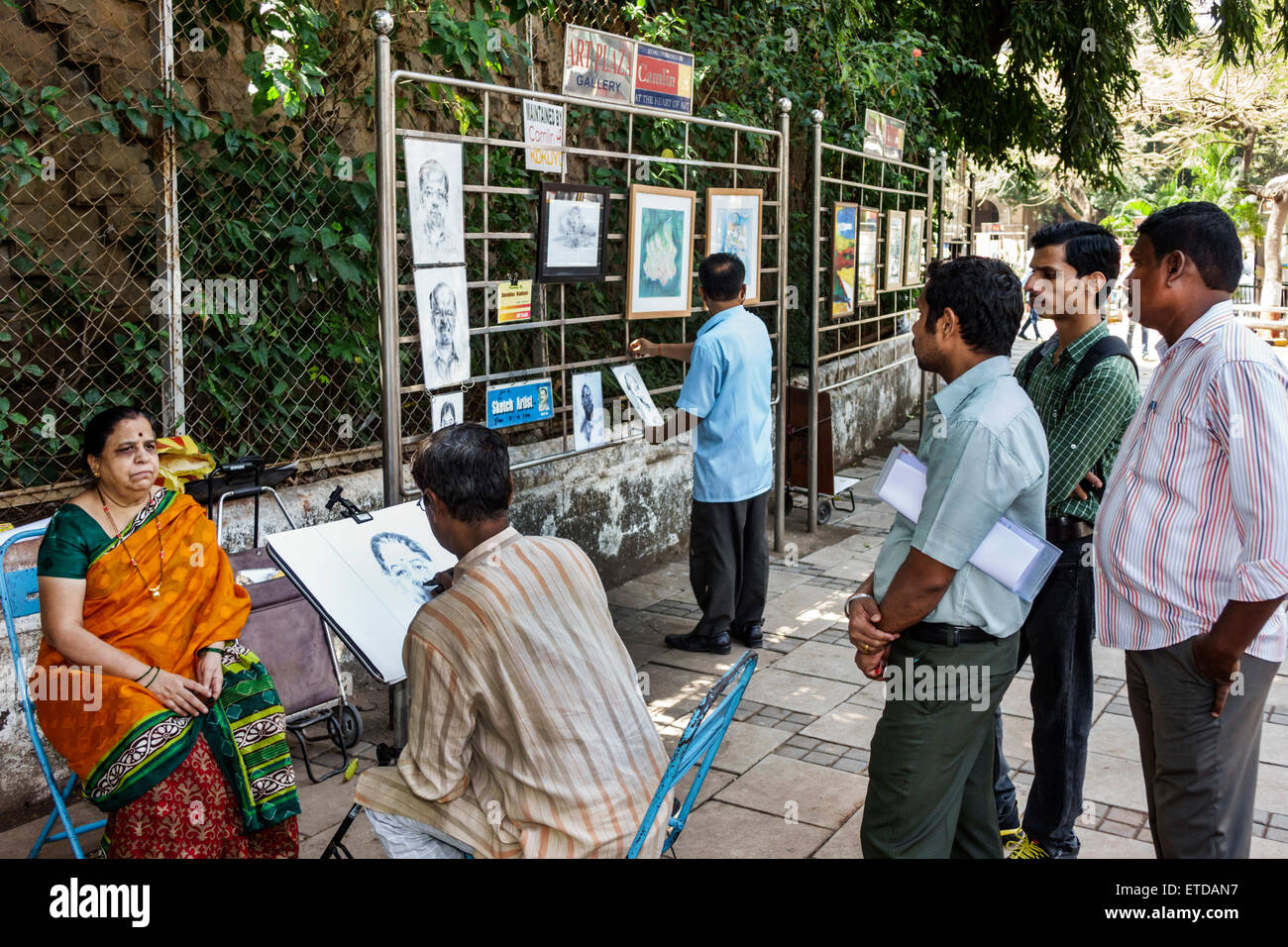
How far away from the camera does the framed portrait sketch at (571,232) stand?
17.0 ft

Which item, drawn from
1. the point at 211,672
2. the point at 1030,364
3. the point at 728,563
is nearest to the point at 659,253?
the point at 728,563

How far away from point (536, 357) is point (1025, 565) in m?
4.09

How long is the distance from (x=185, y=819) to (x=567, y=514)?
3271 millimetres

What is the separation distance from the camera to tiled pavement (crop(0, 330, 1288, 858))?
370 centimetres

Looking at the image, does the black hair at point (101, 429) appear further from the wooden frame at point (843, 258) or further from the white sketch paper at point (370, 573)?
the wooden frame at point (843, 258)

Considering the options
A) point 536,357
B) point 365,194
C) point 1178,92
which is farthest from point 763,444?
point 1178,92

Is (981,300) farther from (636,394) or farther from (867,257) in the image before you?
(867,257)

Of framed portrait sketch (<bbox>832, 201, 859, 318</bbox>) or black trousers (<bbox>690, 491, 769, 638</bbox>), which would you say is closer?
black trousers (<bbox>690, 491, 769, 638</bbox>)

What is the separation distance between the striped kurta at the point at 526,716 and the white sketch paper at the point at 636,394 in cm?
331

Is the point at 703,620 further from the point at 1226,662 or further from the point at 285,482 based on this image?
the point at 1226,662

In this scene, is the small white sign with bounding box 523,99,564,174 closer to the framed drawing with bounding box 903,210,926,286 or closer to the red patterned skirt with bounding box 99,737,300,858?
the red patterned skirt with bounding box 99,737,300,858

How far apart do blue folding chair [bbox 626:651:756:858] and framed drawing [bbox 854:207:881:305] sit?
6.92 m

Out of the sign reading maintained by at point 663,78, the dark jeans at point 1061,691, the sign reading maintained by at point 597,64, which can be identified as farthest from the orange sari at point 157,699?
the sign reading maintained by at point 663,78

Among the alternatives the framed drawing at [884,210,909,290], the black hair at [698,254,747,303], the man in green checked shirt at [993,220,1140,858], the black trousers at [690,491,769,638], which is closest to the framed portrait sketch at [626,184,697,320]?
the black hair at [698,254,747,303]
